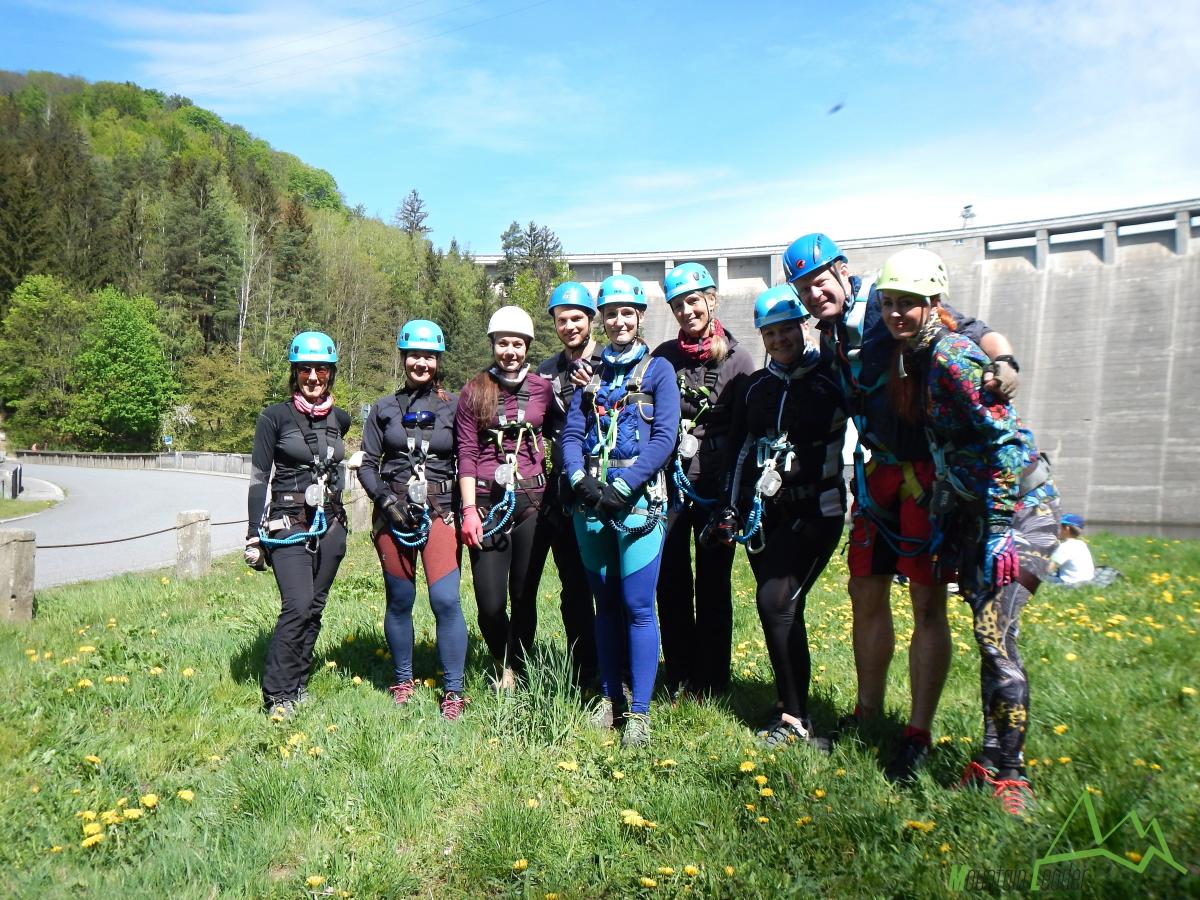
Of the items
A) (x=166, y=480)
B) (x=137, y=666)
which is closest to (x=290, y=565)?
(x=137, y=666)

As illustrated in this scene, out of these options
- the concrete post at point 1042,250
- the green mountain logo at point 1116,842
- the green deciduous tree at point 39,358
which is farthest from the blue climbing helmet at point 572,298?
the green deciduous tree at point 39,358

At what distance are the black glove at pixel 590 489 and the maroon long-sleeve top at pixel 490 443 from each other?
0.79 meters

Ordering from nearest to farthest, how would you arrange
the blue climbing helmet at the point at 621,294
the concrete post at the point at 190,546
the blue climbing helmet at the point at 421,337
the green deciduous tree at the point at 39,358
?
the blue climbing helmet at the point at 621,294
the blue climbing helmet at the point at 421,337
the concrete post at the point at 190,546
the green deciduous tree at the point at 39,358

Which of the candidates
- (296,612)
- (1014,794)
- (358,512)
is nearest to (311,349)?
(296,612)

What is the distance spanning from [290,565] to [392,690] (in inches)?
41.5

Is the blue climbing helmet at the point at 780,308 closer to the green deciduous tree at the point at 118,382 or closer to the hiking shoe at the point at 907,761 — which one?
the hiking shoe at the point at 907,761

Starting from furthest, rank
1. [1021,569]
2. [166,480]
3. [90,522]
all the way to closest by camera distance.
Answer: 1. [166,480]
2. [90,522]
3. [1021,569]

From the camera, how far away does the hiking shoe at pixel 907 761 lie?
3742mm

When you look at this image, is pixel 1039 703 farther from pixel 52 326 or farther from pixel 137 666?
pixel 52 326

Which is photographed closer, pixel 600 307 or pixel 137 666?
pixel 600 307

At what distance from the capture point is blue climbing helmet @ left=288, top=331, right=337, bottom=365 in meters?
5.36

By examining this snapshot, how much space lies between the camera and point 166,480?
38.2m

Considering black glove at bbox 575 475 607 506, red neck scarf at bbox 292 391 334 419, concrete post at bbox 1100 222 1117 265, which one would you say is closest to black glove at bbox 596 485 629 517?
black glove at bbox 575 475 607 506

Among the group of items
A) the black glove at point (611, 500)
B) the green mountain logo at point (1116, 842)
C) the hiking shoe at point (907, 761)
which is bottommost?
the hiking shoe at point (907, 761)
